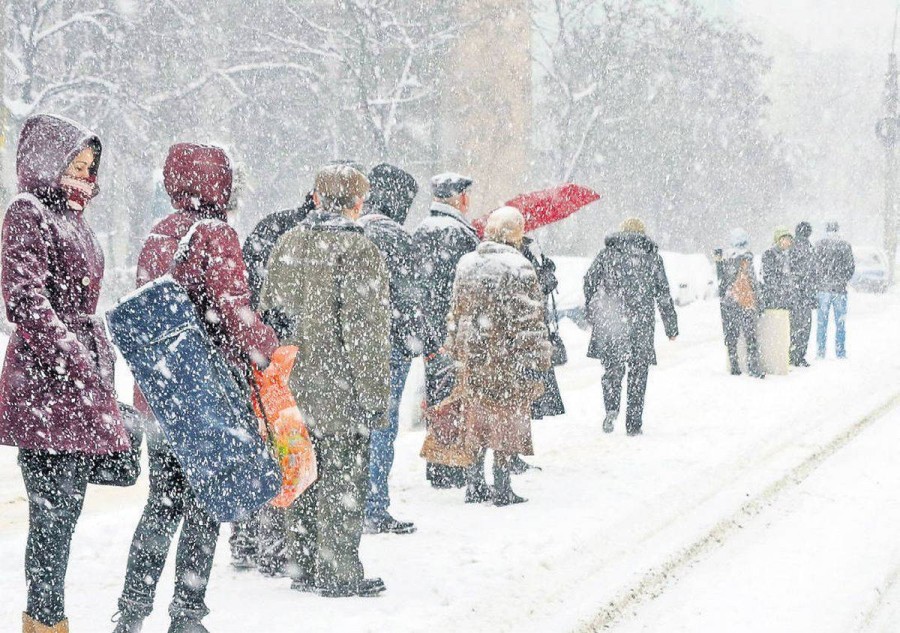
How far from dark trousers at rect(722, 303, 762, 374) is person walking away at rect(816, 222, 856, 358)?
7.72ft

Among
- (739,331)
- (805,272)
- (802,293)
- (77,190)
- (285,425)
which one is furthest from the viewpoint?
(802,293)

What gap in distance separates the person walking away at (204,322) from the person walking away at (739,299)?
9.72 metres

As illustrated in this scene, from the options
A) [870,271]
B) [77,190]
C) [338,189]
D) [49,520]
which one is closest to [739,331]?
[338,189]

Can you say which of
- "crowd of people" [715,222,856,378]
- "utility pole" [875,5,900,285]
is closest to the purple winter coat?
"crowd of people" [715,222,856,378]

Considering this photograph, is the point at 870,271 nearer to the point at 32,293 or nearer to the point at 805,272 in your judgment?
the point at 805,272

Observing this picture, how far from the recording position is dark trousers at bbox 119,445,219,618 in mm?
4227

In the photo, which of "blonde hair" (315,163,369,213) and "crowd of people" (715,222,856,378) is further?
"crowd of people" (715,222,856,378)

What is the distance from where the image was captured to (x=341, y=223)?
16.3 ft

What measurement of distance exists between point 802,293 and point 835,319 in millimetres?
1033

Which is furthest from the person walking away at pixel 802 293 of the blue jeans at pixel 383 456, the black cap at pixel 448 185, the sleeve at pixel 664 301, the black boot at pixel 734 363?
the blue jeans at pixel 383 456

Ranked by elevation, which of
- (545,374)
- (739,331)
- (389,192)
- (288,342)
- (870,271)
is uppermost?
(389,192)

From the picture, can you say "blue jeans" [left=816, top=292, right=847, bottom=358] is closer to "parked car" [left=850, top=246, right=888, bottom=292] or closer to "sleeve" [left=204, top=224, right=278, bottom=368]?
"sleeve" [left=204, top=224, right=278, bottom=368]

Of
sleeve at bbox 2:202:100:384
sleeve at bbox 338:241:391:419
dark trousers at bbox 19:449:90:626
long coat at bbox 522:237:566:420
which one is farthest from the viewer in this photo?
long coat at bbox 522:237:566:420

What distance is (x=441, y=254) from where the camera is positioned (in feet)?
23.7
